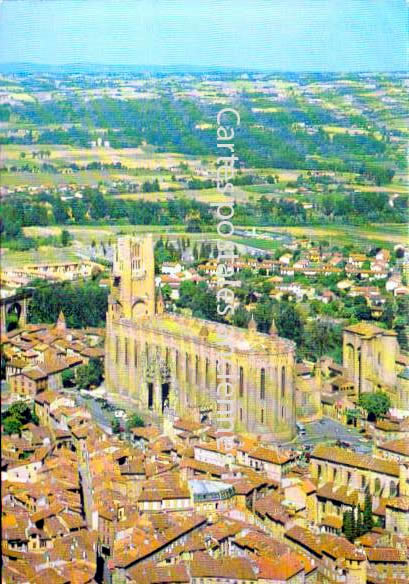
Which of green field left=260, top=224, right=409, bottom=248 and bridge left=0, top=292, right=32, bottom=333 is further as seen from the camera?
green field left=260, top=224, right=409, bottom=248

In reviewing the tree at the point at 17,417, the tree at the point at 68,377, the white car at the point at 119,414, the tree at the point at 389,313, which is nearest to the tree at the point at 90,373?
the tree at the point at 68,377

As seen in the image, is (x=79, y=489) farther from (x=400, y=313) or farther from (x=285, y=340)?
(x=400, y=313)

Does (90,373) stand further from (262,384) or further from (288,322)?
(288,322)

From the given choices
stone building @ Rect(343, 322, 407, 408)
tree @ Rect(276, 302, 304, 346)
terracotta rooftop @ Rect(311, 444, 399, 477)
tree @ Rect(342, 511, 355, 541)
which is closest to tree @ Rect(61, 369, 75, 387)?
tree @ Rect(276, 302, 304, 346)

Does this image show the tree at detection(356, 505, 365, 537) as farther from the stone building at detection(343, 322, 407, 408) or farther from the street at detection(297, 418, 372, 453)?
the stone building at detection(343, 322, 407, 408)

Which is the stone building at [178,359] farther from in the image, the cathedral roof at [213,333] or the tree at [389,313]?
the tree at [389,313]

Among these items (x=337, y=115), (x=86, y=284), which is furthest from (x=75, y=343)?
(x=337, y=115)

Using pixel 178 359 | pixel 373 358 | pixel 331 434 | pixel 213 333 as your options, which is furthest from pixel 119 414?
pixel 373 358
